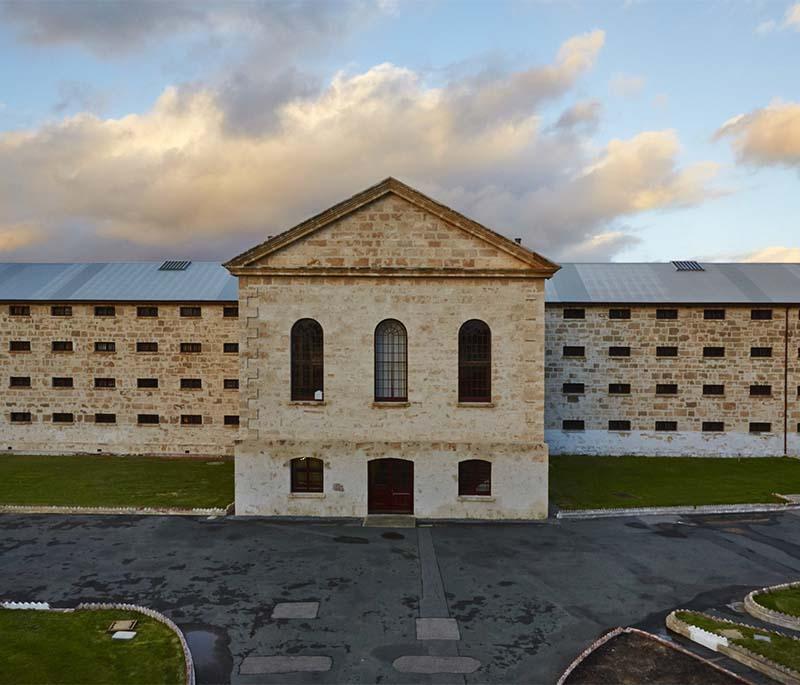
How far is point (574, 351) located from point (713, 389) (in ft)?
26.9

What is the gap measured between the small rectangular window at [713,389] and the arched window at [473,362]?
1788 centimetres

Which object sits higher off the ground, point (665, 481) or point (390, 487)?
point (390, 487)

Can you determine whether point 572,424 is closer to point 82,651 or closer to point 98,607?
point 98,607

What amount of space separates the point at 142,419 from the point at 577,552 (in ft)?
83.8

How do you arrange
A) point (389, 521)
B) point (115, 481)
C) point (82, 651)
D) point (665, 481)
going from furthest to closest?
point (665, 481), point (115, 481), point (389, 521), point (82, 651)

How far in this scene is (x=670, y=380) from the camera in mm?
32500

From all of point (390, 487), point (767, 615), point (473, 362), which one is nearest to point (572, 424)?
point (473, 362)

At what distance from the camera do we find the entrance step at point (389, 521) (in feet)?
67.5

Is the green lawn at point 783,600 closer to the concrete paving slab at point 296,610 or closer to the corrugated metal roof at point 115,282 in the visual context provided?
the concrete paving slab at point 296,610

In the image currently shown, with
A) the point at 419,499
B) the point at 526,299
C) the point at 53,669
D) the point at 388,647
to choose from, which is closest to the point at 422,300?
the point at 526,299

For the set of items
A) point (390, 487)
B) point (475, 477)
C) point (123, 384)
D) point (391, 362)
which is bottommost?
point (390, 487)

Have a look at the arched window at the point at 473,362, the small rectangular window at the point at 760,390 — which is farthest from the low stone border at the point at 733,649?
the small rectangular window at the point at 760,390

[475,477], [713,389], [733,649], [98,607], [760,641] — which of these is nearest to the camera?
[733,649]

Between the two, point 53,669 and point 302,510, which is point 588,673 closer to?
point 53,669
